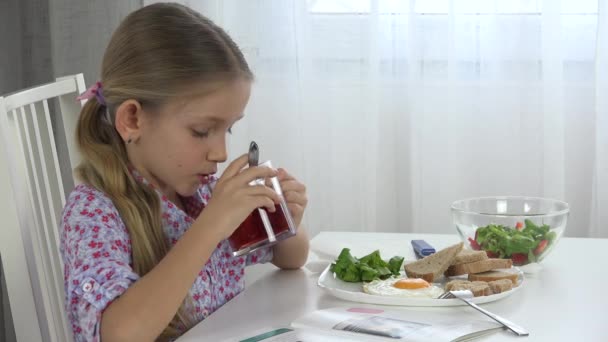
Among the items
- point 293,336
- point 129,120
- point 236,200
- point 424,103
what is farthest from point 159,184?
point 424,103

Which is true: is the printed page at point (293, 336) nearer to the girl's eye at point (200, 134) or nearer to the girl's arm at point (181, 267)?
the girl's arm at point (181, 267)

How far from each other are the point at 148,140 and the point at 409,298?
1.47ft

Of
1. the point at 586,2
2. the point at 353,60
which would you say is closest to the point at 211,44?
the point at 353,60

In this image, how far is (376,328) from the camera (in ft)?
3.22

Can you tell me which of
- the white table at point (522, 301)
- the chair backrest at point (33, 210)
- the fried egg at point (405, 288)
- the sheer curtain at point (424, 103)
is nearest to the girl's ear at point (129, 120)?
the chair backrest at point (33, 210)

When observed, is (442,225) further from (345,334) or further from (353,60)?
(345,334)

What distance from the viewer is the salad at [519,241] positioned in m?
1.30

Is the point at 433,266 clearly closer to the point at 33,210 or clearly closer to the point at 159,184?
the point at 159,184

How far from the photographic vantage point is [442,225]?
95.9 inches

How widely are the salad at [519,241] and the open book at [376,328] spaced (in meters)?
0.27

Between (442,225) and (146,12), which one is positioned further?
(442,225)

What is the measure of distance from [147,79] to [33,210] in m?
0.28

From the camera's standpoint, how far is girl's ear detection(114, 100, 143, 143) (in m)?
1.23

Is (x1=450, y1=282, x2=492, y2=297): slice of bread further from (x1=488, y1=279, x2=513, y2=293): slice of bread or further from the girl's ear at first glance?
the girl's ear
